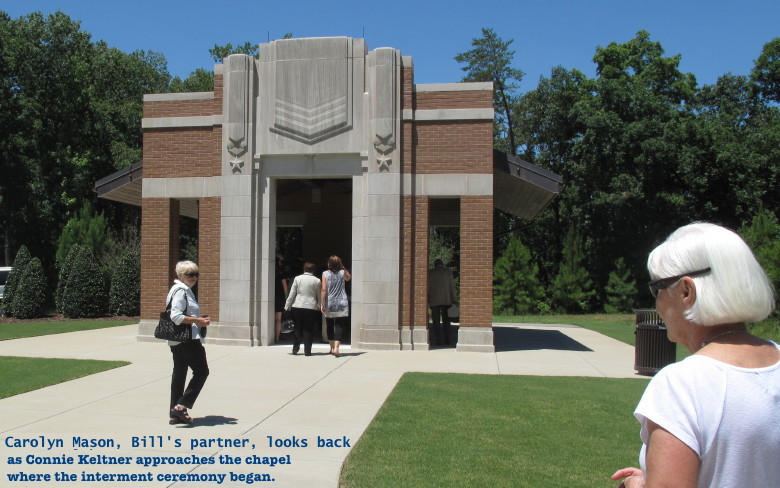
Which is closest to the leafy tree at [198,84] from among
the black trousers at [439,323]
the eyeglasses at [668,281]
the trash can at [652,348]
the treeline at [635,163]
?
the treeline at [635,163]

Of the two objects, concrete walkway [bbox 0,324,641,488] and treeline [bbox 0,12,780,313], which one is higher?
treeline [bbox 0,12,780,313]

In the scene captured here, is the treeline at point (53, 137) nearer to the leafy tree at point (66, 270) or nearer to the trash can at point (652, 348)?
the leafy tree at point (66, 270)

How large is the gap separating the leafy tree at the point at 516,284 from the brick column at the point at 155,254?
66.2ft

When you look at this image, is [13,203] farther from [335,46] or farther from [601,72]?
[601,72]

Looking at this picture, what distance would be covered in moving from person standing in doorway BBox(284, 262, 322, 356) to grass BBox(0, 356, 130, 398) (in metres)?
3.04

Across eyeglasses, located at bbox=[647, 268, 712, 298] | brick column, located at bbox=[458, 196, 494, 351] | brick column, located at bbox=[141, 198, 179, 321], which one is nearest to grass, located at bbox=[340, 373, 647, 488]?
eyeglasses, located at bbox=[647, 268, 712, 298]

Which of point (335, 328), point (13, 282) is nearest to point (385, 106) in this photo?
point (335, 328)

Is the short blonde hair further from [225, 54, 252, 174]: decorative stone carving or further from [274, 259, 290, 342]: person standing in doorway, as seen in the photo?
[274, 259, 290, 342]: person standing in doorway

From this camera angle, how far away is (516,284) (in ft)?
108

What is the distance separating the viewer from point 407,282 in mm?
14227

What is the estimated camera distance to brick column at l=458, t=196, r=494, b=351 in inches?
555

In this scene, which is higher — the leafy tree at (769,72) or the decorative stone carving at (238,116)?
the leafy tree at (769,72)

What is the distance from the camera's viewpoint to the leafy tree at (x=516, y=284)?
108ft

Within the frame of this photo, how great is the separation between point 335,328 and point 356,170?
3.47 meters
